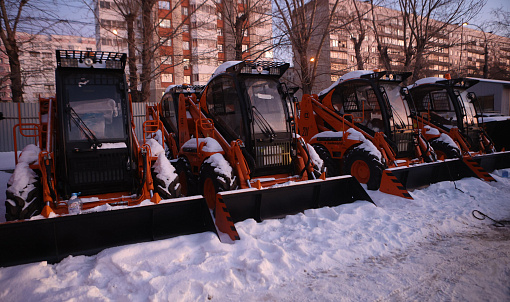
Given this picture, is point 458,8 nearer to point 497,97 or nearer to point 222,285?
point 497,97

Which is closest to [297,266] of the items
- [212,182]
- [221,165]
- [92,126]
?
[221,165]

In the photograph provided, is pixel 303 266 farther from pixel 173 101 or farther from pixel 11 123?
pixel 11 123

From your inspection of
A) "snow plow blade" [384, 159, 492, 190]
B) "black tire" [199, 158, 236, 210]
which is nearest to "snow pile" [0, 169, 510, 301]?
"black tire" [199, 158, 236, 210]

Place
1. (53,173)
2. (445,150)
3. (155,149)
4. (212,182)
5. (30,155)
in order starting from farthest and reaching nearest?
(445,150), (212,182), (155,149), (30,155), (53,173)

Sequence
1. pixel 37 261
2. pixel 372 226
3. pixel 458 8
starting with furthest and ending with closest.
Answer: pixel 458 8, pixel 372 226, pixel 37 261

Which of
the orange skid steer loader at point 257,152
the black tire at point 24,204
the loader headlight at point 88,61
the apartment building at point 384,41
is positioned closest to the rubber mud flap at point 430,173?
the orange skid steer loader at point 257,152

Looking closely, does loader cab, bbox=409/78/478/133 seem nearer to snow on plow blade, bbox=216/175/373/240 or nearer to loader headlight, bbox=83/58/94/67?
snow on plow blade, bbox=216/175/373/240

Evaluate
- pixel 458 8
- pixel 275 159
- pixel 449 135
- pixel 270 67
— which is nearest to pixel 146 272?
pixel 275 159

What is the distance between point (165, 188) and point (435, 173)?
21.8ft

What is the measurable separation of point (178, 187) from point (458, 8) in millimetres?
21855

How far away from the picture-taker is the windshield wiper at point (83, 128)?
214 inches

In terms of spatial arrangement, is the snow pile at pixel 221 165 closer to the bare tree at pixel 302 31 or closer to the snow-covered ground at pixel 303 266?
the snow-covered ground at pixel 303 266

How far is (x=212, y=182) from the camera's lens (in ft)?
21.2

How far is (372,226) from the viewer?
5.31 meters
